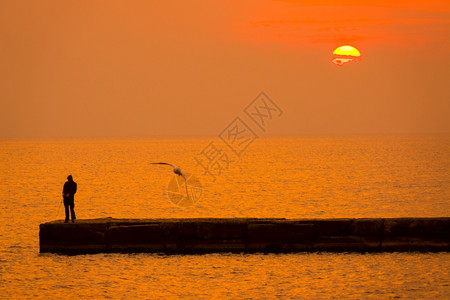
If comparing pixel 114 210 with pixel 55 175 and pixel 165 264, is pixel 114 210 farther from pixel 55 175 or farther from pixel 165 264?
pixel 55 175

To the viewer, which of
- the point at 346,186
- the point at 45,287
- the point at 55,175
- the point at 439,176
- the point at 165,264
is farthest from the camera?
the point at 55,175

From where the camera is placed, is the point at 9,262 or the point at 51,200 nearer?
the point at 9,262

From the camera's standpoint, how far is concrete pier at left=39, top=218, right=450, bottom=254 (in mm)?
26094

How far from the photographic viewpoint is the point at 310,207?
4916cm

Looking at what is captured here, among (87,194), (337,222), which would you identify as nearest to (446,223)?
(337,222)

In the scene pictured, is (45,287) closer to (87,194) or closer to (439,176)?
(87,194)

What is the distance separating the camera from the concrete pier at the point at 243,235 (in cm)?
2609

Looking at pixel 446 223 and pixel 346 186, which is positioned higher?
pixel 346 186

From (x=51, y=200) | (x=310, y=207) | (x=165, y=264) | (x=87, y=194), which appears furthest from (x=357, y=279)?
(x=87, y=194)

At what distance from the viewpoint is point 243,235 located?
26281 millimetres

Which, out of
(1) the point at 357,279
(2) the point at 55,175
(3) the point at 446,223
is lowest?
(1) the point at 357,279

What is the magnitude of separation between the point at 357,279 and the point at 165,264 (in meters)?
6.59

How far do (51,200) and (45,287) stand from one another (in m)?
34.4

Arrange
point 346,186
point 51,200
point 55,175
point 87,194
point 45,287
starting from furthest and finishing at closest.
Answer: point 55,175 < point 346,186 < point 87,194 < point 51,200 < point 45,287
